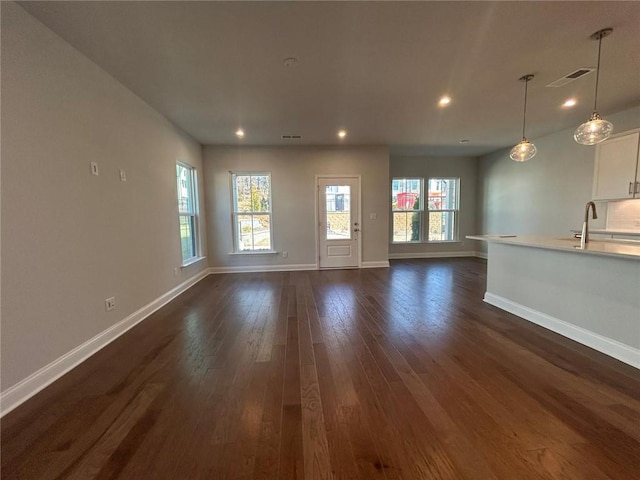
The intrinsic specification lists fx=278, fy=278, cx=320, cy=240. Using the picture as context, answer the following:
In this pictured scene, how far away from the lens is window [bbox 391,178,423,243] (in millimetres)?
7512

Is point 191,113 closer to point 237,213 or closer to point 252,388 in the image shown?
point 237,213

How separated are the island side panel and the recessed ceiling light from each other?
1976mm

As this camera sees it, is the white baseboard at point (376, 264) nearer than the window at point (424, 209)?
Yes

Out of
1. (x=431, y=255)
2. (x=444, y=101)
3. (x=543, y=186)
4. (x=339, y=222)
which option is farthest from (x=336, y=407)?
(x=431, y=255)

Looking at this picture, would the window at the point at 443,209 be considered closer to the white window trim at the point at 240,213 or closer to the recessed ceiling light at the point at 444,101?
the recessed ceiling light at the point at 444,101

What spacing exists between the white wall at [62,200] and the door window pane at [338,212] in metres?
3.54

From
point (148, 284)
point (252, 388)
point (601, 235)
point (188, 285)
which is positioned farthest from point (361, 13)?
point (601, 235)

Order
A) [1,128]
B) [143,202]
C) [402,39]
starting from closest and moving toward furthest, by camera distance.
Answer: [1,128] < [402,39] < [143,202]

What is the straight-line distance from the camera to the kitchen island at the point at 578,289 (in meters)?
2.23

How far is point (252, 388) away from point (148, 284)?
7.64 ft

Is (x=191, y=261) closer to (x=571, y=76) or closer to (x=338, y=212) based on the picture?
(x=338, y=212)

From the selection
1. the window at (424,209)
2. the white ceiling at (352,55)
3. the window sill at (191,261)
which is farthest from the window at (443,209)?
the window sill at (191,261)

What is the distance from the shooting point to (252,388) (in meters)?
1.96

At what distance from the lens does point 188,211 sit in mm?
5172
